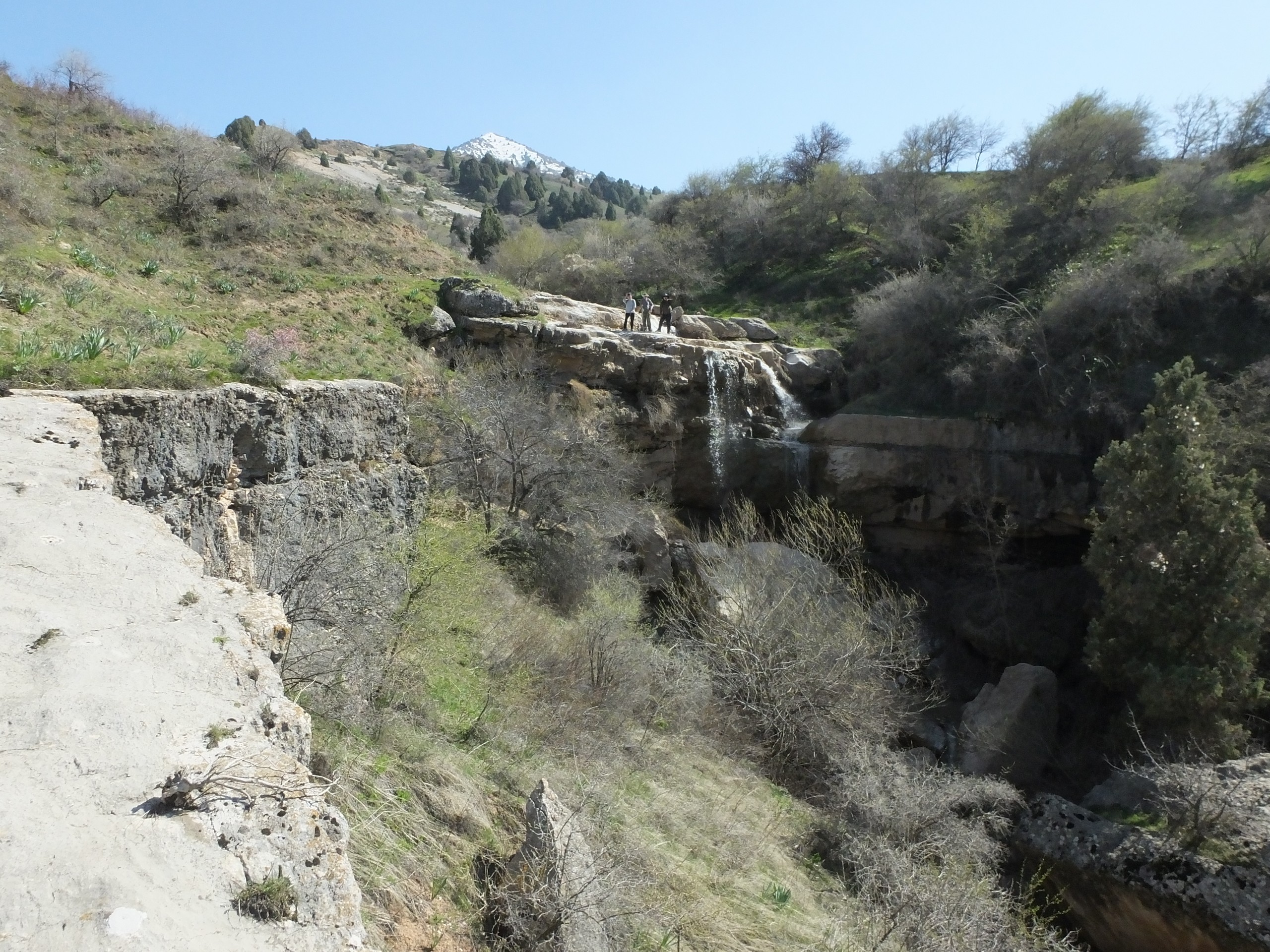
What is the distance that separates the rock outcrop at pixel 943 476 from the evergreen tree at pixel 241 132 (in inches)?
970

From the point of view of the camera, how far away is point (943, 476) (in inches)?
712

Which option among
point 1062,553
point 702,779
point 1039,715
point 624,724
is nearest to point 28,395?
point 624,724

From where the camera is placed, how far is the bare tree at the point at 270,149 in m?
22.8

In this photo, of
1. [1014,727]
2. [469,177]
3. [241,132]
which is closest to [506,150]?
[469,177]

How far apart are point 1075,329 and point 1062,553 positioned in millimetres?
4980

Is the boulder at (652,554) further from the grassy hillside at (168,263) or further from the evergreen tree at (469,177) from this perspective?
the evergreen tree at (469,177)

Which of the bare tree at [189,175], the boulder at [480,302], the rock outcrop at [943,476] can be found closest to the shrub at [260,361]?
the boulder at [480,302]

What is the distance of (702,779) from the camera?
8.05 m

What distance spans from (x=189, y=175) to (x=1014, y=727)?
2034 cm

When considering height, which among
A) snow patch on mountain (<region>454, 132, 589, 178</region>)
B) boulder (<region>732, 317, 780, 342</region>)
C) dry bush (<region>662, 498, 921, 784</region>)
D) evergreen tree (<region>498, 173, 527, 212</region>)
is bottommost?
dry bush (<region>662, 498, 921, 784</region>)

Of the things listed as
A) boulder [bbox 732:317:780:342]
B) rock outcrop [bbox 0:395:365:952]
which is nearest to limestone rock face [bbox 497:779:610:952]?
rock outcrop [bbox 0:395:365:952]

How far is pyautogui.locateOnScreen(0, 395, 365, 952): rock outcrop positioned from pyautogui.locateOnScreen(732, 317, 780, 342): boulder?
20.6 metres

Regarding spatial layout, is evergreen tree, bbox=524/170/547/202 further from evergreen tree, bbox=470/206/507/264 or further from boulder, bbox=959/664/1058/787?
boulder, bbox=959/664/1058/787

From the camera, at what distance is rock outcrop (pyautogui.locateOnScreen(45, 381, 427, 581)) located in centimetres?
590
